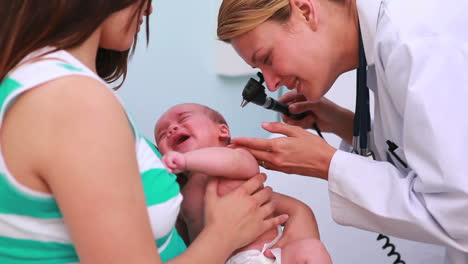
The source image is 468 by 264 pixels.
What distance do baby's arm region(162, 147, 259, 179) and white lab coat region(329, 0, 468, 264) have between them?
0.23 m

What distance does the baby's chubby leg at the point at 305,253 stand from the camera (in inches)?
45.3

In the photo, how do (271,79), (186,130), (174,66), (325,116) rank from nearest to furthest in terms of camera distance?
(186,130) → (271,79) → (325,116) → (174,66)

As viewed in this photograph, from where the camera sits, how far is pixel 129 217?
2.46 ft

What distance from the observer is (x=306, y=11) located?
138cm

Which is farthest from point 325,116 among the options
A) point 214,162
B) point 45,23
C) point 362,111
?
point 45,23

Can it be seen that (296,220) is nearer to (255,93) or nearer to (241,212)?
(241,212)

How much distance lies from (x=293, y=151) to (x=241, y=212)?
292 mm

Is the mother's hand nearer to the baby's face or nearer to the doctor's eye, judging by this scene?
the baby's face

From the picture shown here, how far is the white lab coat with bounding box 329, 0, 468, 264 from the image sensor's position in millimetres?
1134

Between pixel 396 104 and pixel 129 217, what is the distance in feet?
2.57

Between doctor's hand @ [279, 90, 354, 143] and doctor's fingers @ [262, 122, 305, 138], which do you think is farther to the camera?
doctor's hand @ [279, 90, 354, 143]

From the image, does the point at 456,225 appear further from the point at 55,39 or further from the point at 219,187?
the point at 55,39

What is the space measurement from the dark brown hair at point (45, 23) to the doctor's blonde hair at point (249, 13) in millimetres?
555

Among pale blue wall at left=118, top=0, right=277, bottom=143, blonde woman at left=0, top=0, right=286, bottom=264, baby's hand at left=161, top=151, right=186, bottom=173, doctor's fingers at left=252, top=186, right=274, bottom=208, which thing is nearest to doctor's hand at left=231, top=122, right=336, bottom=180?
doctor's fingers at left=252, top=186, right=274, bottom=208
